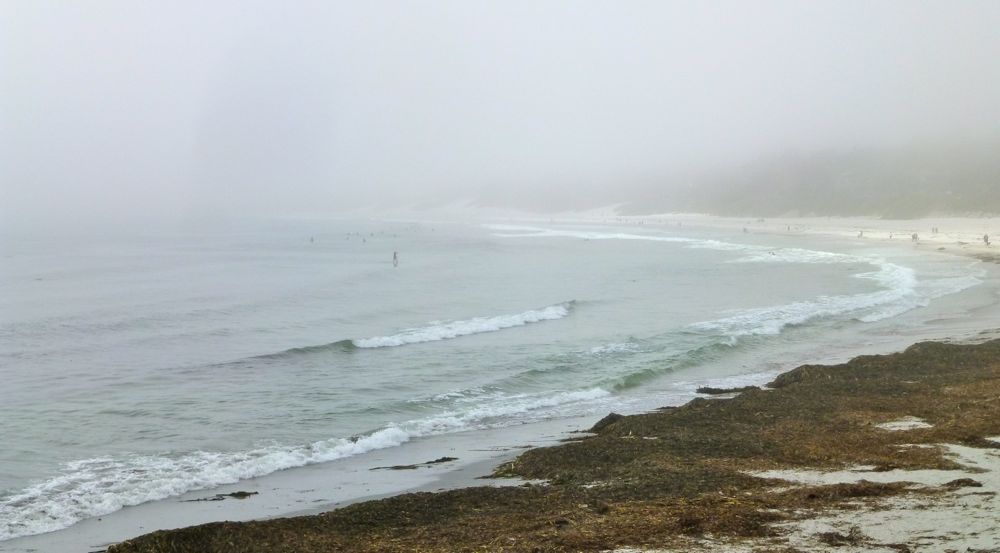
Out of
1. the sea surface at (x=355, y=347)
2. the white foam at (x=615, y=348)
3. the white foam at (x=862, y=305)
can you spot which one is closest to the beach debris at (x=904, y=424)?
the sea surface at (x=355, y=347)

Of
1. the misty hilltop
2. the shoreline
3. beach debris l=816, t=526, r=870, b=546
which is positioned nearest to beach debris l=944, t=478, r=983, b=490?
the shoreline

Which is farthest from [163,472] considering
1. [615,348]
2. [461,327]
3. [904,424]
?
[461,327]

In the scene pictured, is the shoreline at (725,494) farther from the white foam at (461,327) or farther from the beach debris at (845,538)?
the white foam at (461,327)

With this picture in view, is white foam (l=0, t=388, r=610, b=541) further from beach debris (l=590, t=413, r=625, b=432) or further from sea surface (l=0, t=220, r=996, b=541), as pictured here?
beach debris (l=590, t=413, r=625, b=432)

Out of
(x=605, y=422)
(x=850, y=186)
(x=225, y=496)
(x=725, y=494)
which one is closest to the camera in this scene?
(x=725, y=494)

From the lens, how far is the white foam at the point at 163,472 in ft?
42.2

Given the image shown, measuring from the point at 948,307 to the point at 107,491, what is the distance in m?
32.3

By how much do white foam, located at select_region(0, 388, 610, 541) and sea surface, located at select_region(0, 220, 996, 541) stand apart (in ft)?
0.18

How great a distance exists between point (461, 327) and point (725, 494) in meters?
23.9

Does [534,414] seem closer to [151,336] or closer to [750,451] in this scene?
[750,451]

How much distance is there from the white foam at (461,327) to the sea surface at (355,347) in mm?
181

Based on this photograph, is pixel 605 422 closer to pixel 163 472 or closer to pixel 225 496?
pixel 225 496

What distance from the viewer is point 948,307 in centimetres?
3478

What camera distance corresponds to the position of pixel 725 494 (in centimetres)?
1088
